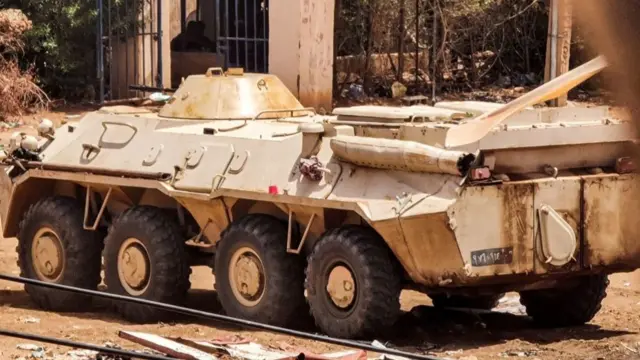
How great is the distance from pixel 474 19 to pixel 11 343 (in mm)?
13302

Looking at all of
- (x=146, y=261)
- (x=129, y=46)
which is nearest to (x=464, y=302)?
(x=146, y=261)

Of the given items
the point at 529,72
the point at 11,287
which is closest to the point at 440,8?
the point at 529,72

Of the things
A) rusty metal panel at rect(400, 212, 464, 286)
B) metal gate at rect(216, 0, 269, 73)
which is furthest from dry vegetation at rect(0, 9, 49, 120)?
rusty metal panel at rect(400, 212, 464, 286)

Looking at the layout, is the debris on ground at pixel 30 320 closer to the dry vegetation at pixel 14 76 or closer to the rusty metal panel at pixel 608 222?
the rusty metal panel at pixel 608 222

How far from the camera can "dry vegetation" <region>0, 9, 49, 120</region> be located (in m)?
17.2

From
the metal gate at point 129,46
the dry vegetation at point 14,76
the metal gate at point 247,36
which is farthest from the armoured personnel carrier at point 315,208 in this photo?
the metal gate at point 247,36

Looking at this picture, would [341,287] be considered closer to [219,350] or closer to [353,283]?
[353,283]

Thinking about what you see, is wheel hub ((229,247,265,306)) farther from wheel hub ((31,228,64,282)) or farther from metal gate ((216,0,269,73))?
metal gate ((216,0,269,73))

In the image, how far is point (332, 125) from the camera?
8320 millimetres

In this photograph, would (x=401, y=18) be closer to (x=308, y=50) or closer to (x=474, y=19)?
(x=474, y=19)

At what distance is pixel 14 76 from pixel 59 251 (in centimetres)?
764

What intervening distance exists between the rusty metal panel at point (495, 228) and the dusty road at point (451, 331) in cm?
55

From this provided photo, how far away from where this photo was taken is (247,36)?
62.0 ft

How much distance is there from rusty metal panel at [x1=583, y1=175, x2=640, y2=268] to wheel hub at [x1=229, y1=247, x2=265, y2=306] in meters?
2.23
